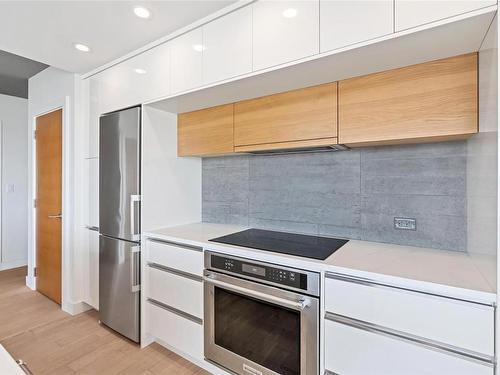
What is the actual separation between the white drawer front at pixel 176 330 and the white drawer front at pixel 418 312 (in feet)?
3.37

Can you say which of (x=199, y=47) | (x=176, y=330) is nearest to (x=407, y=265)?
(x=176, y=330)

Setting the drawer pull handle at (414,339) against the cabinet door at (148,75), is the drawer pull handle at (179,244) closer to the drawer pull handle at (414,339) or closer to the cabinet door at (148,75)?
the drawer pull handle at (414,339)

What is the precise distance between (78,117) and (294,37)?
2331mm

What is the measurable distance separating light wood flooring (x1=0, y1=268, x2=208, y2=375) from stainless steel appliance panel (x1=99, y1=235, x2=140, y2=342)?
0.44 feet

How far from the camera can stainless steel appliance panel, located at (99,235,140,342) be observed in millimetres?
2217

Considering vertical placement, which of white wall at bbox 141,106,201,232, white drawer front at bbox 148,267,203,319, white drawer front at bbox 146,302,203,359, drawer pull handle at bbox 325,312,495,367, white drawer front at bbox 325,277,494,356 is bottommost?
white drawer front at bbox 146,302,203,359

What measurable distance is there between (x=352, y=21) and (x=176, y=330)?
2228mm

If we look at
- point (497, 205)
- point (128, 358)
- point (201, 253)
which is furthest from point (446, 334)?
point (128, 358)

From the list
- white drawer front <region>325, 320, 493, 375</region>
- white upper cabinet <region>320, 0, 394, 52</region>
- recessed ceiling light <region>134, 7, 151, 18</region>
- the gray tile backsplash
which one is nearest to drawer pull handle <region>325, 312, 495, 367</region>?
white drawer front <region>325, 320, 493, 375</region>

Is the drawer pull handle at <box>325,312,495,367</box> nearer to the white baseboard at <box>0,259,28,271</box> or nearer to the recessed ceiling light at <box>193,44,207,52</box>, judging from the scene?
the recessed ceiling light at <box>193,44,207,52</box>

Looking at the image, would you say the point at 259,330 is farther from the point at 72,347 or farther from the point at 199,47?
the point at 199,47

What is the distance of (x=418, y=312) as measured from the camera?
116 cm

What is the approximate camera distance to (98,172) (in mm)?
2613

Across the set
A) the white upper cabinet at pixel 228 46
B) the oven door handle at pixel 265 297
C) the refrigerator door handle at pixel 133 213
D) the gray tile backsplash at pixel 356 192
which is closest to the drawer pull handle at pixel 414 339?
the oven door handle at pixel 265 297
